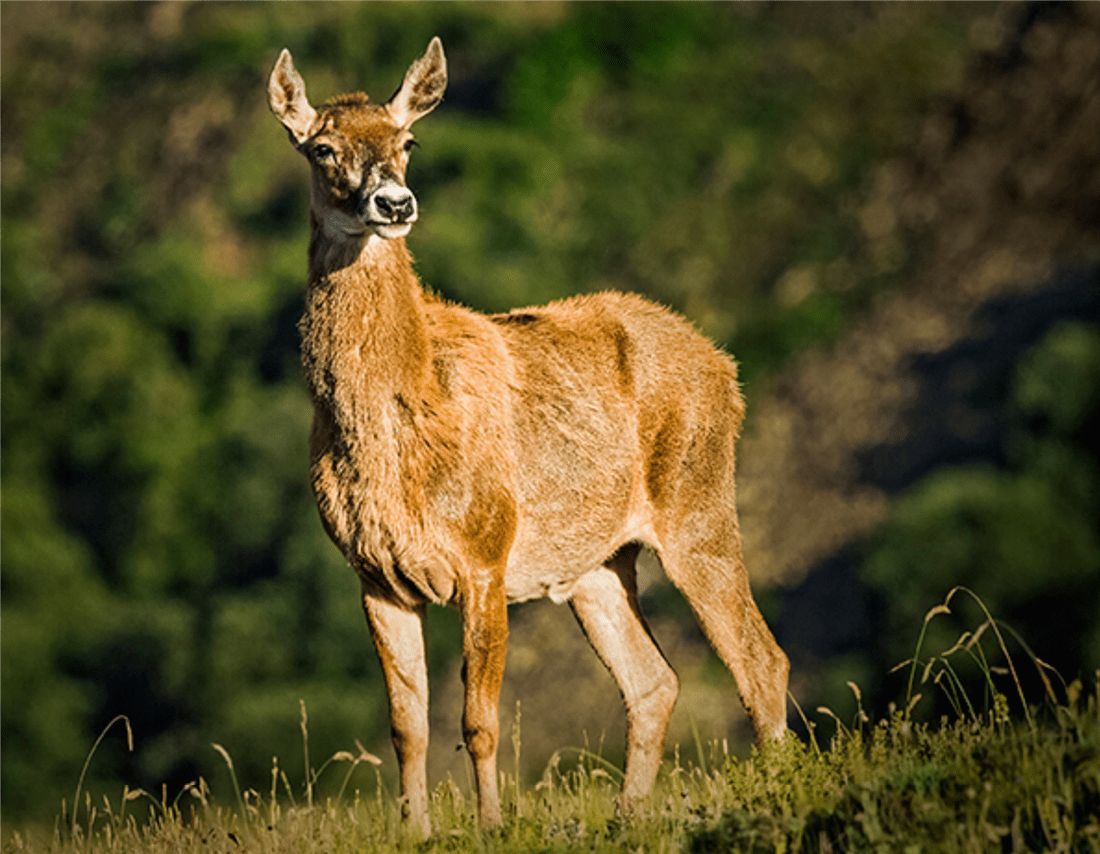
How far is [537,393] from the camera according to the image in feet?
24.3

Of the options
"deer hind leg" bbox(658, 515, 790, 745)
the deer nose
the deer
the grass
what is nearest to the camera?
the grass

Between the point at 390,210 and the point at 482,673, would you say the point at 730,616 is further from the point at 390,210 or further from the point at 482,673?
the point at 390,210

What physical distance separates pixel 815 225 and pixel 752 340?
463cm

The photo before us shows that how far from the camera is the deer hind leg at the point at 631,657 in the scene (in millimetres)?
7816

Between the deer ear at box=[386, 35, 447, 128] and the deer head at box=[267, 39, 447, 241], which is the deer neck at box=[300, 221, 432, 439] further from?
the deer ear at box=[386, 35, 447, 128]

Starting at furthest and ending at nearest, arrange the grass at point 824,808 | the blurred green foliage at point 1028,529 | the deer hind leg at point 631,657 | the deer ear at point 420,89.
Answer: the blurred green foliage at point 1028,529 < the deer hind leg at point 631,657 < the deer ear at point 420,89 < the grass at point 824,808

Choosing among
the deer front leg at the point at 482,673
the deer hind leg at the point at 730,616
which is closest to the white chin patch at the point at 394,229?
the deer front leg at the point at 482,673

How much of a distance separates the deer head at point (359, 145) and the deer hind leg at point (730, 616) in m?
2.67

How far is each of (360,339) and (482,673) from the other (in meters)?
1.82

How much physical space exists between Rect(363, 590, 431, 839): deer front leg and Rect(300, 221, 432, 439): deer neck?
1.01 meters

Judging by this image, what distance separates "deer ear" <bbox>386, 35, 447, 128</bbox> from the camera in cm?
691

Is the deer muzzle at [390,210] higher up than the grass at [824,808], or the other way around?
the deer muzzle at [390,210]

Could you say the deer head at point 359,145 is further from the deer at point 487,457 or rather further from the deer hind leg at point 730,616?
the deer hind leg at point 730,616

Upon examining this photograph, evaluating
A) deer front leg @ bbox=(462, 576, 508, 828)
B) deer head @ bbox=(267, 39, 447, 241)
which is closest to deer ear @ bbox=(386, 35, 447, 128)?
deer head @ bbox=(267, 39, 447, 241)
